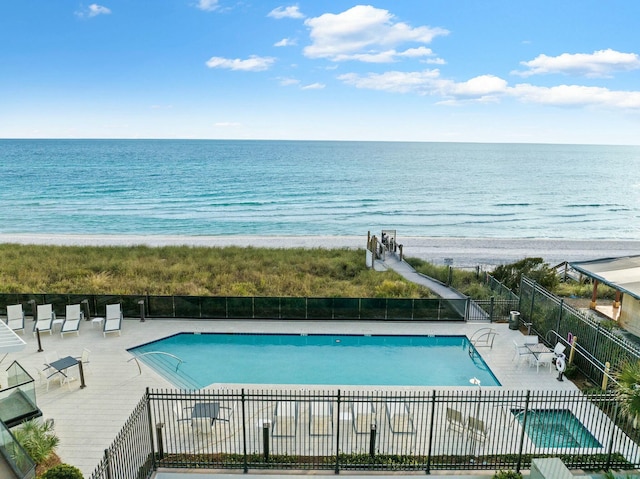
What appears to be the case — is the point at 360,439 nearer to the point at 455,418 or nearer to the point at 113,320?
the point at 455,418

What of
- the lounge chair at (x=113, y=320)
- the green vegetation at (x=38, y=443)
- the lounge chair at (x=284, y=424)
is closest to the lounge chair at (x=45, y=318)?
the lounge chair at (x=113, y=320)

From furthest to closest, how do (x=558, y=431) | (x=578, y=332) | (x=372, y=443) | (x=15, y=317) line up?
(x=15, y=317) → (x=578, y=332) → (x=558, y=431) → (x=372, y=443)

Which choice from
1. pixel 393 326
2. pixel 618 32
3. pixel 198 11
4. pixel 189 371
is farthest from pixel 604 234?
pixel 198 11

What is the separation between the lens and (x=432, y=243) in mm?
41719

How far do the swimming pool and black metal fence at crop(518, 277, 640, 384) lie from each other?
100 inches

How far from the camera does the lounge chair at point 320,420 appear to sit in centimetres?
969

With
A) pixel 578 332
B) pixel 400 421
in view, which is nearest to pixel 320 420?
pixel 400 421

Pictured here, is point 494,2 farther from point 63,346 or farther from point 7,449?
point 7,449

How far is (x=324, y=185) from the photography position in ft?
274

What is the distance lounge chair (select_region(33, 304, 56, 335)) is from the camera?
15.4m

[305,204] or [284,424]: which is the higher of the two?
[284,424]

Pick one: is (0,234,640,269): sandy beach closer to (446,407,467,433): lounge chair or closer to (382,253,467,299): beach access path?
(382,253,467,299): beach access path

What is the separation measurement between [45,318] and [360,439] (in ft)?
40.3

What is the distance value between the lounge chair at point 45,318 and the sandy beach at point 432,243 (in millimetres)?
23247
